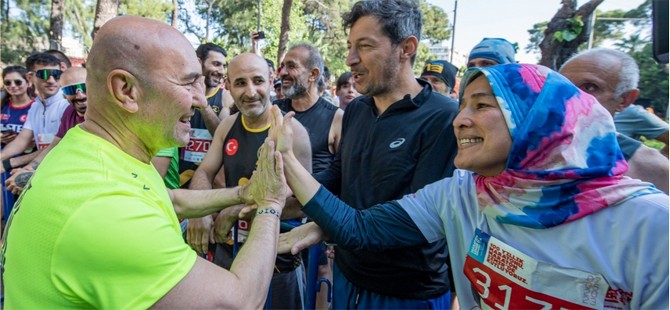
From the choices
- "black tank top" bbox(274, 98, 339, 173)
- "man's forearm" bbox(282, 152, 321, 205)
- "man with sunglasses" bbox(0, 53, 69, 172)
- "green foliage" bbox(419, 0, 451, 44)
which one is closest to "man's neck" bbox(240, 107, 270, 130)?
"black tank top" bbox(274, 98, 339, 173)

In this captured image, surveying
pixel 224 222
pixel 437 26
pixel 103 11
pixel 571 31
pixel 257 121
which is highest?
pixel 437 26

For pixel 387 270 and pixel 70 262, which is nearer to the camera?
pixel 70 262

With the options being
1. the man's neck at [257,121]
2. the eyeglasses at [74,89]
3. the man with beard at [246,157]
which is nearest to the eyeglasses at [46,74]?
the eyeglasses at [74,89]

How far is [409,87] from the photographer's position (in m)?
2.31

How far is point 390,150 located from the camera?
210 centimetres

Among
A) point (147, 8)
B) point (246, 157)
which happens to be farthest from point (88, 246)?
point (147, 8)

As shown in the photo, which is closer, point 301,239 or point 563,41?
point 301,239

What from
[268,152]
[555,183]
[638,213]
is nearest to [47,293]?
[268,152]

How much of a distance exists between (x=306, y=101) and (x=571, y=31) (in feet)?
10.6

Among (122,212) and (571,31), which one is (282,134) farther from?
(571,31)

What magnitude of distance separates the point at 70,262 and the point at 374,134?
4.98ft

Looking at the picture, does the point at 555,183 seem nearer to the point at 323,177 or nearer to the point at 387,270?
the point at 387,270

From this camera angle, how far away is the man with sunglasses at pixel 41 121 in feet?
16.6

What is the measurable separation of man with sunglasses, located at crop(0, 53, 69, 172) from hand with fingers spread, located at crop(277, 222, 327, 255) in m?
4.47
